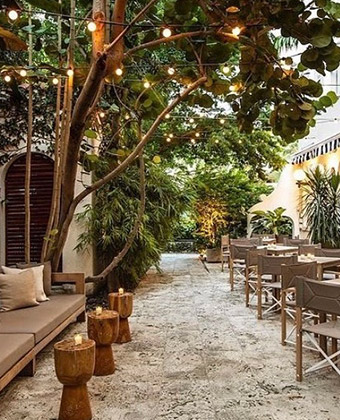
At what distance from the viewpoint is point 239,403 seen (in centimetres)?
320

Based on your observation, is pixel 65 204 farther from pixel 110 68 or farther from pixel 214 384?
pixel 214 384

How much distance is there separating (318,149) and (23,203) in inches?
250

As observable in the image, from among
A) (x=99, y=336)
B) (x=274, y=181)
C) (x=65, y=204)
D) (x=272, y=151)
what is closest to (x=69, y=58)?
(x=65, y=204)

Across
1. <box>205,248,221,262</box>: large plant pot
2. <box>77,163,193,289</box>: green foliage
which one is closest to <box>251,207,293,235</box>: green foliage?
<box>205,248,221,262</box>: large plant pot

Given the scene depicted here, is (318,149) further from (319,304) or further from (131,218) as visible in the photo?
(319,304)

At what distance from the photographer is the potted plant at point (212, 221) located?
12445mm

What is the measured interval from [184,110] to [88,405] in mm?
7673

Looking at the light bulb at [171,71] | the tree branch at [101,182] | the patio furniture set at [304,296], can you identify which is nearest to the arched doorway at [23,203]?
the tree branch at [101,182]

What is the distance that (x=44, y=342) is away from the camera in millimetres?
3947

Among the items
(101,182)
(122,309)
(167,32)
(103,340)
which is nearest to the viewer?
(167,32)

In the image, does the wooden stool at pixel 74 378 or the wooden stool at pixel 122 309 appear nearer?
the wooden stool at pixel 74 378

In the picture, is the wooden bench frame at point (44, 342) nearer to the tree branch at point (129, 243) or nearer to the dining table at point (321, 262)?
the tree branch at point (129, 243)

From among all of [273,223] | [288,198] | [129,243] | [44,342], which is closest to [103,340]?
[44,342]

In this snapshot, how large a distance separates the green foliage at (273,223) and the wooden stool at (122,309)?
7951mm
